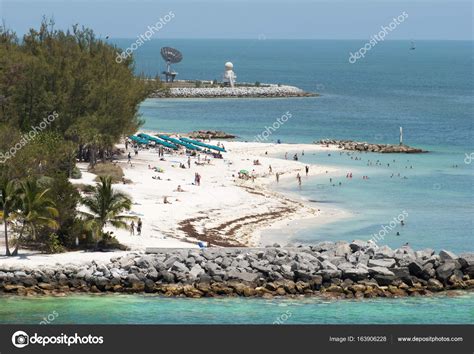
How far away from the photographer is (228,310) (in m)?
38.0

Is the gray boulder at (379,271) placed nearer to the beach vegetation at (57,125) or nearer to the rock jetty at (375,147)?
the beach vegetation at (57,125)

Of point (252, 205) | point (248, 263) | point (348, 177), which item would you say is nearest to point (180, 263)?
point (248, 263)

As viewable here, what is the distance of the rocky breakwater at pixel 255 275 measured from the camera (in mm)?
40312

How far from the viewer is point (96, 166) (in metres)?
67.8

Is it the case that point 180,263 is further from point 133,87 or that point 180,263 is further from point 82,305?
point 133,87

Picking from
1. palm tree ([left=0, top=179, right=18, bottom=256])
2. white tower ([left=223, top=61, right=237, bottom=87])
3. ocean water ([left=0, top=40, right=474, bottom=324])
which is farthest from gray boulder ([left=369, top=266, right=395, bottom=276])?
white tower ([left=223, top=61, right=237, bottom=87])

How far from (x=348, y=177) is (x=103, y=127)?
19.3 meters
